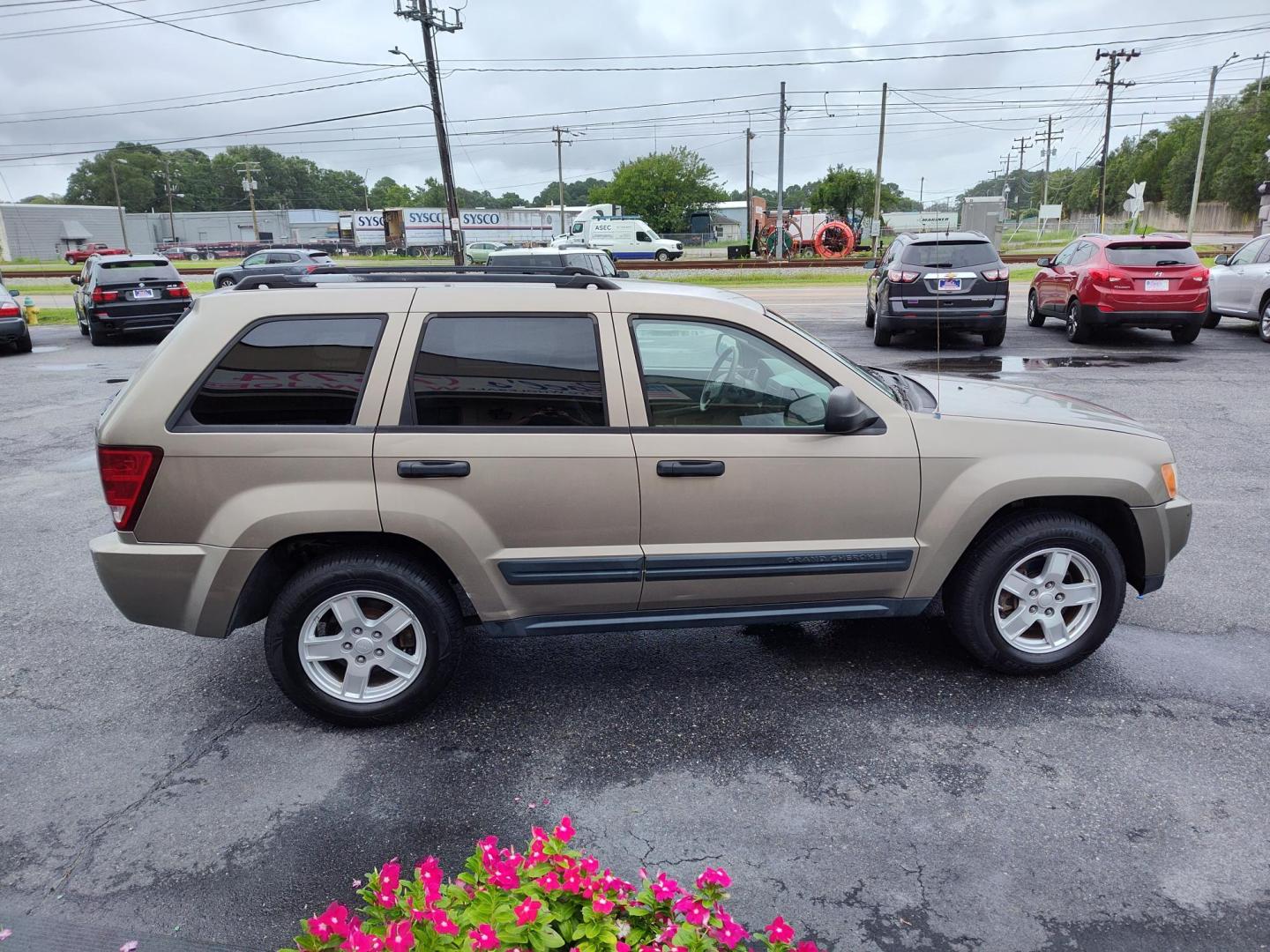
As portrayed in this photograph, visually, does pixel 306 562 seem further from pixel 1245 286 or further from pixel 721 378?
pixel 1245 286

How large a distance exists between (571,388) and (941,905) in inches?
86.6

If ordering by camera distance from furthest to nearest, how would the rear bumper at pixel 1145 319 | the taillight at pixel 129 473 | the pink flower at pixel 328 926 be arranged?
the rear bumper at pixel 1145 319
the taillight at pixel 129 473
the pink flower at pixel 328 926

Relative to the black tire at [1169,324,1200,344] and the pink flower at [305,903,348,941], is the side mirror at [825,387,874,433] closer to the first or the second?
the pink flower at [305,903,348,941]

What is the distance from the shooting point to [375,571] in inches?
135

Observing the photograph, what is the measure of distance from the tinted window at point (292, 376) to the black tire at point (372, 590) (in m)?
0.58

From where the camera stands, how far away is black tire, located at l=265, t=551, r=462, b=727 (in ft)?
11.3

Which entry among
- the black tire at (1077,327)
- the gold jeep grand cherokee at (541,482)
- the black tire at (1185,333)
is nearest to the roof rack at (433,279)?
the gold jeep grand cherokee at (541,482)

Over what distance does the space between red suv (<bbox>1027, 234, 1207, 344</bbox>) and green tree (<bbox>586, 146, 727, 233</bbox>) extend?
69216 mm

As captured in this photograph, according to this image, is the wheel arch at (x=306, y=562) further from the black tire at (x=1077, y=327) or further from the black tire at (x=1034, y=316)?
the black tire at (x=1034, y=316)

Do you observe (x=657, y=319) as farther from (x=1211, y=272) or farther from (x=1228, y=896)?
(x=1211, y=272)

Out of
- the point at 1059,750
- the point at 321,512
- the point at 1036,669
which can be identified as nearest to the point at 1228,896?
the point at 1059,750

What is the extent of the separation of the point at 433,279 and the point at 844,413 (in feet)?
6.09

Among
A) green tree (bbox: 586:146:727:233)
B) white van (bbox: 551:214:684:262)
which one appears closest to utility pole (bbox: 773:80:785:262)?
white van (bbox: 551:214:684:262)

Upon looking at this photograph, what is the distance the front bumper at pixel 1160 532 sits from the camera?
3.77 metres
